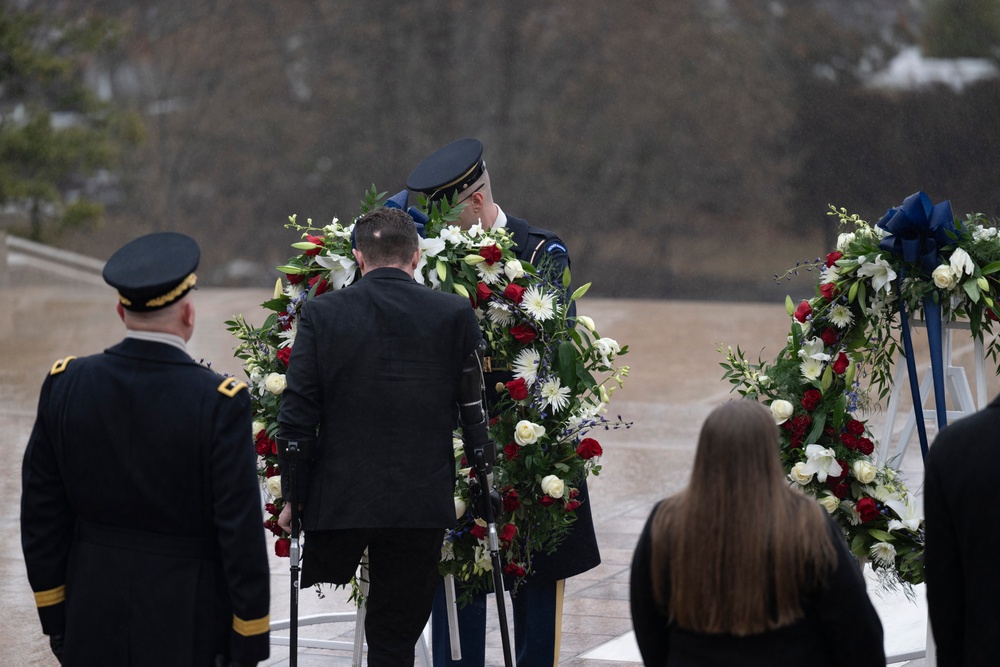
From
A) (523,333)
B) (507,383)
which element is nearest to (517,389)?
(507,383)

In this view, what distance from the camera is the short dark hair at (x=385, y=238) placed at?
11.6ft

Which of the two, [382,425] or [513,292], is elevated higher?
[513,292]

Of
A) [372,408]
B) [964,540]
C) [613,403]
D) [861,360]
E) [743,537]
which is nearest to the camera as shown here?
[743,537]

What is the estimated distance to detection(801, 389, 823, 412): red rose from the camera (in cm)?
405

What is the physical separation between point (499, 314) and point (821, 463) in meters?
1.14

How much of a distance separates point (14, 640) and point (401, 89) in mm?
16131

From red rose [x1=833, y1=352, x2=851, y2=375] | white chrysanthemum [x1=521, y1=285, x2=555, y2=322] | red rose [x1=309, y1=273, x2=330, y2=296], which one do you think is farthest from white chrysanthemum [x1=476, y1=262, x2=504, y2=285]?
red rose [x1=833, y1=352, x2=851, y2=375]

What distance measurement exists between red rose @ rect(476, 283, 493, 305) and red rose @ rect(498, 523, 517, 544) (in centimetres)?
71

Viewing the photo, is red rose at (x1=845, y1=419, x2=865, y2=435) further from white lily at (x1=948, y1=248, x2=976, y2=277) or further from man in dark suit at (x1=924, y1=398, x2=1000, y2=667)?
man in dark suit at (x1=924, y1=398, x2=1000, y2=667)

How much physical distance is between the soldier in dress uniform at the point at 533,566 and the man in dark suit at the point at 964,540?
1.78 metres

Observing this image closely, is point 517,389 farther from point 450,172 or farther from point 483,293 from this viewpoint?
point 450,172

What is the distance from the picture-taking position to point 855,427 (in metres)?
4.04

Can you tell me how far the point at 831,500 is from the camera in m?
4.02

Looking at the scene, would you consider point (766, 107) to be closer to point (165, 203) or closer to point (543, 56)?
point (543, 56)
